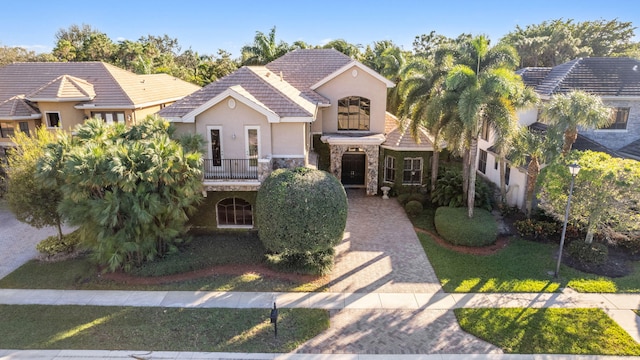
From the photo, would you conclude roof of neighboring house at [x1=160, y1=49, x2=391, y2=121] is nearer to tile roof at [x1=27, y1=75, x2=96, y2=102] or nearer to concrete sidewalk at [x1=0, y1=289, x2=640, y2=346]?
concrete sidewalk at [x1=0, y1=289, x2=640, y2=346]

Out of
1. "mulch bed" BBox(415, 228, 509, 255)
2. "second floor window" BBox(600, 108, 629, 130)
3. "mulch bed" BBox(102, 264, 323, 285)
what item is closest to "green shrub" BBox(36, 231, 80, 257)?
"mulch bed" BBox(102, 264, 323, 285)

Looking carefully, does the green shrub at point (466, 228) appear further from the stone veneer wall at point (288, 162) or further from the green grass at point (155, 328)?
the green grass at point (155, 328)

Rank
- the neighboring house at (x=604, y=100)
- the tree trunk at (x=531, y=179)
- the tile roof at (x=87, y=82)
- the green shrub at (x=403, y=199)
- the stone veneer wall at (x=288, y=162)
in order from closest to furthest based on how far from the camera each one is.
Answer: the stone veneer wall at (x=288, y=162)
the tree trunk at (x=531, y=179)
the neighboring house at (x=604, y=100)
the green shrub at (x=403, y=199)
the tile roof at (x=87, y=82)

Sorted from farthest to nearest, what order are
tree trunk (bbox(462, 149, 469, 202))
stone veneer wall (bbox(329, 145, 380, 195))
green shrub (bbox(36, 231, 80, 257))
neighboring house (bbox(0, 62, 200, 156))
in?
neighboring house (bbox(0, 62, 200, 156)) < stone veneer wall (bbox(329, 145, 380, 195)) < tree trunk (bbox(462, 149, 469, 202)) < green shrub (bbox(36, 231, 80, 257))

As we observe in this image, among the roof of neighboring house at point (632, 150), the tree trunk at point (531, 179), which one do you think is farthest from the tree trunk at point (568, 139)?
the roof of neighboring house at point (632, 150)

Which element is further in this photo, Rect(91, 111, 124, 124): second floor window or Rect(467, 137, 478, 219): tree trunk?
Rect(91, 111, 124, 124): second floor window

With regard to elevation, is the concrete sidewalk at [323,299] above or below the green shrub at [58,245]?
below
